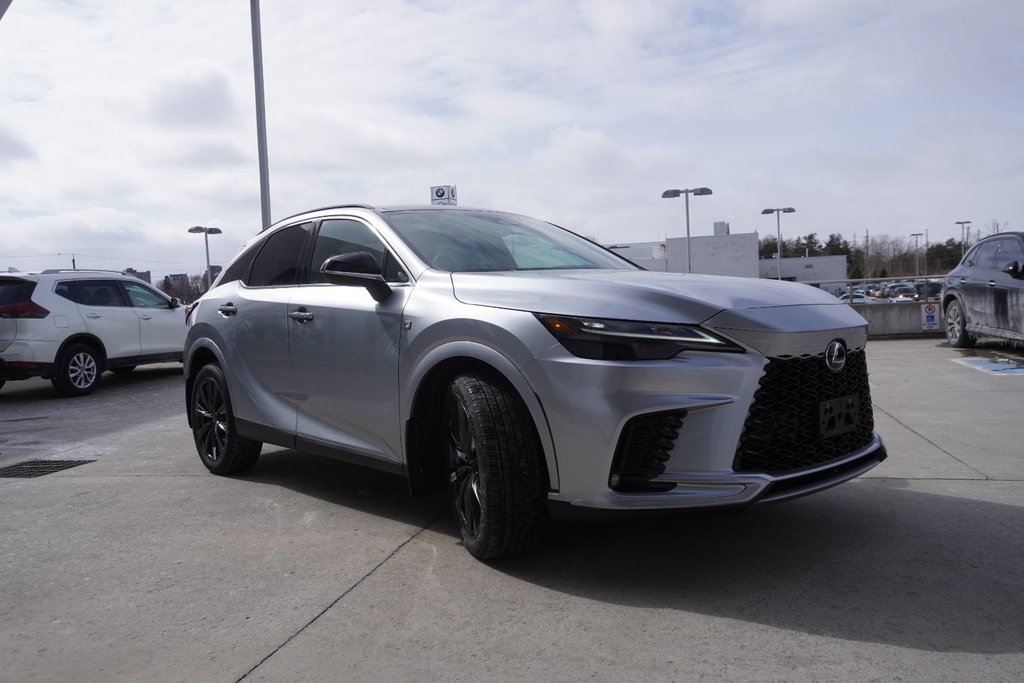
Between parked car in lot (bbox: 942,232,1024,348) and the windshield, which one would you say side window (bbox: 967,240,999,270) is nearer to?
parked car in lot (bbox: 942,232,1024,348)

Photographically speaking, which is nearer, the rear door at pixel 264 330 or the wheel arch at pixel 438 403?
the wheel arch at pixel 438 403

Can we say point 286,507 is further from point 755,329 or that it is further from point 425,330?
point 755,329

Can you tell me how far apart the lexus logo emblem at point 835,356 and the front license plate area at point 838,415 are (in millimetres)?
133

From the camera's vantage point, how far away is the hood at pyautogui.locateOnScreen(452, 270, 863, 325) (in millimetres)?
3443

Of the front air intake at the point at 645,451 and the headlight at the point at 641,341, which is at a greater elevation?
the headlight at the point at 641,341

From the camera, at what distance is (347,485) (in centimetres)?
563

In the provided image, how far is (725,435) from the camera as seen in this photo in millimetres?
3316

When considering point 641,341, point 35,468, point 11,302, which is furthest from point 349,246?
point 11,302

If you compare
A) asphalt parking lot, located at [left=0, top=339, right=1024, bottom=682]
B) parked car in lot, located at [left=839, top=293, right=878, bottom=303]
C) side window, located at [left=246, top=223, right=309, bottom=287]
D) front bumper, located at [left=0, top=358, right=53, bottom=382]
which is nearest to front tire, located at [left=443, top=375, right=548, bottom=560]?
asphalt parking lot, located at [left=0, top=339, right=1024, bottom=682]

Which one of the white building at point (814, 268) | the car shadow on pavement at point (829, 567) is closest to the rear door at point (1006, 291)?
the car shadow on pavement at point (829, 567)

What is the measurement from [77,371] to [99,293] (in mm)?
1282

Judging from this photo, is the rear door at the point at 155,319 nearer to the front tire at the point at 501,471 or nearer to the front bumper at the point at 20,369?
the front bumper at the point at 20,369

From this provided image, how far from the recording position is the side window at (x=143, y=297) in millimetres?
12797

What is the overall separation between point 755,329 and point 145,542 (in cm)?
313
